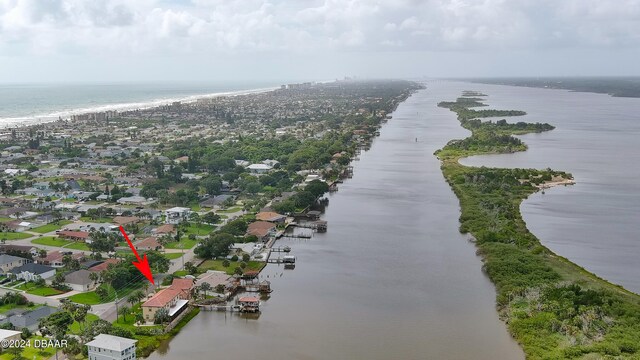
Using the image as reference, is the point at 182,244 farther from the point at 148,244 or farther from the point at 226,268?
the point at 226,268

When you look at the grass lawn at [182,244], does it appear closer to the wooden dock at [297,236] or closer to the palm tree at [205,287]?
the wooden dock at [297,236]

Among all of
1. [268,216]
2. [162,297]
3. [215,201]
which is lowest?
[162,297]

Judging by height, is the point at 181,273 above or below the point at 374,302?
above

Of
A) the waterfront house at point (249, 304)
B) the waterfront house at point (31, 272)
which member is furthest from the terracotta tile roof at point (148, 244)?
the waterfront house at point (249, 304)

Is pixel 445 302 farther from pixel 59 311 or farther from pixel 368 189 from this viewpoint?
pixel 368 189

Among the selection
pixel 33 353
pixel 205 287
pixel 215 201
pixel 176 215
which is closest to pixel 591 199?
pixel 215 201

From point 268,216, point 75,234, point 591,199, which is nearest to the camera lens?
point 75,234

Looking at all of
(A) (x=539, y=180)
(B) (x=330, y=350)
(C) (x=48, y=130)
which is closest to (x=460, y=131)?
(A) (x=539, y=180)
